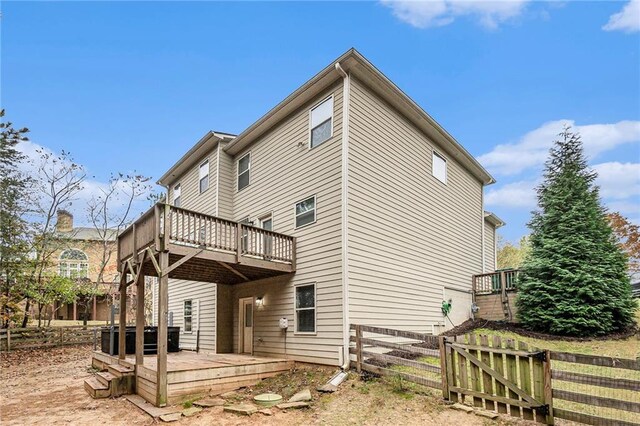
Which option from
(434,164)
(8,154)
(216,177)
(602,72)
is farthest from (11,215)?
(602,72)

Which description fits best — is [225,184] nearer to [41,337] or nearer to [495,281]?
[495,281]

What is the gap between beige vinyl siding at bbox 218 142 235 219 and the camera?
1403cm

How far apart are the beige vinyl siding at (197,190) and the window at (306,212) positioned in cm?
419

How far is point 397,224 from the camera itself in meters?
11.4

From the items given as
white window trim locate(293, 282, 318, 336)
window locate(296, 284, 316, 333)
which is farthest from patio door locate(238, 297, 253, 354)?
window locate(296, 284, 316, 333)

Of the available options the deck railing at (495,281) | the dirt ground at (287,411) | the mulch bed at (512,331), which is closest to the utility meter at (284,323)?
the dirt ground at (287,411)

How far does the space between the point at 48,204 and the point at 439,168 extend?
2015cm

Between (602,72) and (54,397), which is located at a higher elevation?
(602,72)

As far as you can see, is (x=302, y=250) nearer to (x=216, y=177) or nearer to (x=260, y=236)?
(x=260, y=236)

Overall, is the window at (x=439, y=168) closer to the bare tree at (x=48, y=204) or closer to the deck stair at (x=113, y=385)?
the deck stair at (x=113, y=385)

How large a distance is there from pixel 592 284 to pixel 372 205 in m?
7.21

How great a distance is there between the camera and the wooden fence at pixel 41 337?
17014 mm

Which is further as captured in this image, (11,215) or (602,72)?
(602,72)

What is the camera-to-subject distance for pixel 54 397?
9305mm
